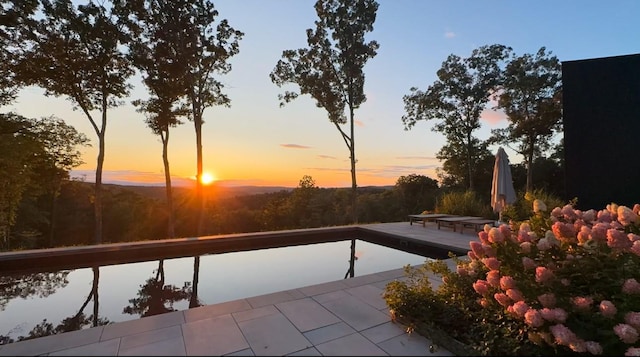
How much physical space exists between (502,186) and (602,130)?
2.56 m

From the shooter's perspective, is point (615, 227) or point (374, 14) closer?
point (615, 227)

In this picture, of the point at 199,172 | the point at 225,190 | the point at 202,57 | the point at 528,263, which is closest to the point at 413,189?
the point at 199,172

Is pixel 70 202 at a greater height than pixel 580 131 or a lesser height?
lesser

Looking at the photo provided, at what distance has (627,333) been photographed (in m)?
1.86

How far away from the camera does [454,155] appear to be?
62.0 ft

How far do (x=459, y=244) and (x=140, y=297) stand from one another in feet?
19.0

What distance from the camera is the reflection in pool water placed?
143 inches

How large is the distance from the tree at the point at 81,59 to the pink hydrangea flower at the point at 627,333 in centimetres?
1197

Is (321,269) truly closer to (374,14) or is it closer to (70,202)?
(374,14)

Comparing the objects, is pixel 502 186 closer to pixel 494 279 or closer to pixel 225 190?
pixel 494 279

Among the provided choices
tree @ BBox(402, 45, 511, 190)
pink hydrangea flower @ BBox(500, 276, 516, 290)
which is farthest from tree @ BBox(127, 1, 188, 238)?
tree @ BBox(402, 45, 511, 190)

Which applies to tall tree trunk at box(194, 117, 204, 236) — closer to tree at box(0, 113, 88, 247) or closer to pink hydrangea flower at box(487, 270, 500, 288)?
tree at box(0, 113, 88, 247)

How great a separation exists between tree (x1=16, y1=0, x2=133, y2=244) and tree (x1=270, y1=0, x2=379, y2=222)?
5.61 metres

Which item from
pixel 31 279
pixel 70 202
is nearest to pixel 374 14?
pixel 31 279
